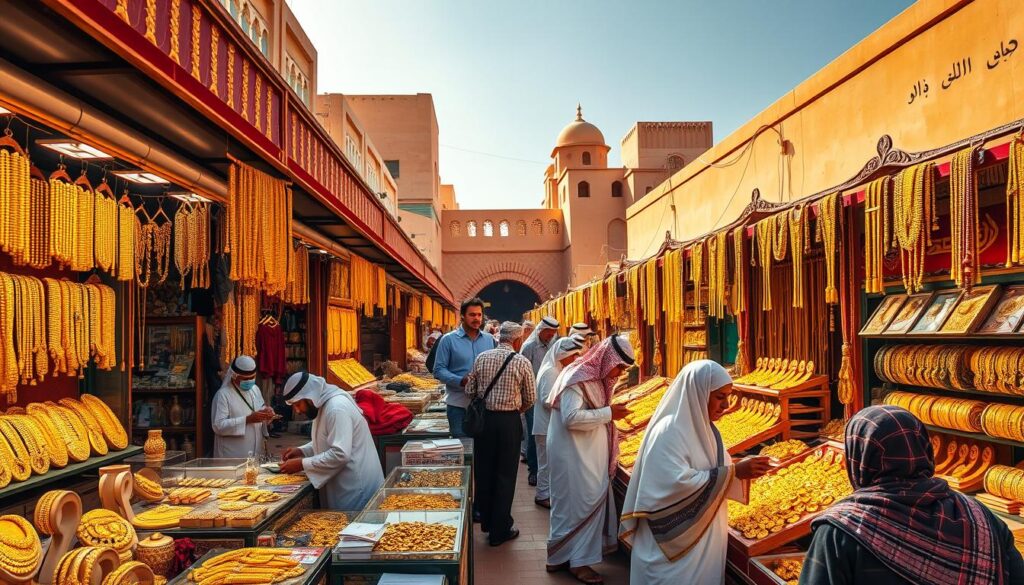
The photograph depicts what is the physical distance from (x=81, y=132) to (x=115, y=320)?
1572mm

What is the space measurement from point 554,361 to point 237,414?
2227 millimetres

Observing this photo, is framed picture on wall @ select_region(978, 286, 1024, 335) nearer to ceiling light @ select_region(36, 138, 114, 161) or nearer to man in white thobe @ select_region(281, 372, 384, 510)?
man in white thobe @ select_region(281, 372, 384, 510)

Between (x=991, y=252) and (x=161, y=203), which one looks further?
(x=161, y=203)

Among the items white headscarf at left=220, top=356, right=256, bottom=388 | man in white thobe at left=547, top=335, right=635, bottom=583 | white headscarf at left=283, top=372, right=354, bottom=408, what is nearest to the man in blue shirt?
man in white thobe at left=547, top=335, right=635, bottom=583

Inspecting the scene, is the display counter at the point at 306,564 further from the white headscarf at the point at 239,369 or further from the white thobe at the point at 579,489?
A: the white headscarf at the point at 239,369

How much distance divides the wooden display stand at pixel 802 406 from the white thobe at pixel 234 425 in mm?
3388

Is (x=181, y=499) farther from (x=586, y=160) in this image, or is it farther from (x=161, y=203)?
(x=586, y=160)

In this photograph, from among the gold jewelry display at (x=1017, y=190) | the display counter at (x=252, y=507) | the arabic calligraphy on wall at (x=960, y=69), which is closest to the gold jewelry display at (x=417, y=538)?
the display counter at (x=252, y=507)

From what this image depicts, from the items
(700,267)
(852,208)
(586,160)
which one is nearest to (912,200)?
(852,208)

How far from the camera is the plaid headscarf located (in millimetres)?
1473

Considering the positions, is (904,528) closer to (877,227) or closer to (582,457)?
(877,227)

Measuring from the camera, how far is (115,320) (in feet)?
11.8

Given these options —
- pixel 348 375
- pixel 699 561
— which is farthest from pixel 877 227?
pixel 348 375

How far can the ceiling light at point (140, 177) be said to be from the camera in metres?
3.08
